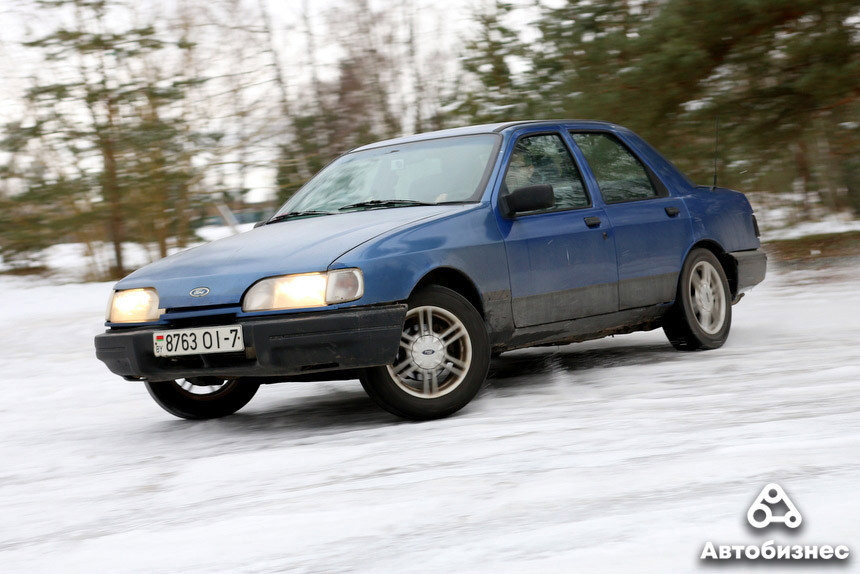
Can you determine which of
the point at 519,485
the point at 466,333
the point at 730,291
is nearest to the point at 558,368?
the point at 730,291

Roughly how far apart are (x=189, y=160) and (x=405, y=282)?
12720mm

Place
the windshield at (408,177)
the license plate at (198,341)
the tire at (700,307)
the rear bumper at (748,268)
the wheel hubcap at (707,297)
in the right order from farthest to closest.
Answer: the rear bumper at (748,268) < the wheel hubcap at (707,297) < the tire at (700,307) < the windshield at (408,177) < the license plate at (198,341)

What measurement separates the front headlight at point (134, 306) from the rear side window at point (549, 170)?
2.08 m

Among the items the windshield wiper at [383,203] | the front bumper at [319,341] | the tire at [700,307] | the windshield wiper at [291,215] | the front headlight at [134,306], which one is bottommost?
the tire at [700,307]

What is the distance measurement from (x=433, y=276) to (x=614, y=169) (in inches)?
80.6

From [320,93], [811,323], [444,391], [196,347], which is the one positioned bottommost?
[811,323]

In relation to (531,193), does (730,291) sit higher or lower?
lower

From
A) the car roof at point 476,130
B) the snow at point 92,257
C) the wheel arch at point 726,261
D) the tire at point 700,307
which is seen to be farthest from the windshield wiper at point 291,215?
the snow at point 92,257

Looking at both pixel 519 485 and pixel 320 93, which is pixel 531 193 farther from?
pixel 320 93

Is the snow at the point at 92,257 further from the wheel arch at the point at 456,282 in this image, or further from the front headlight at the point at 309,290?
the front headlight at the point at 309,290

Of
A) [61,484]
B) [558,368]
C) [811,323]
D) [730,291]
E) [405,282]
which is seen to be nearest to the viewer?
Result: [61,484]

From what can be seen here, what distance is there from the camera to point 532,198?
19.4ft

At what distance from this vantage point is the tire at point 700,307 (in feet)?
24.1

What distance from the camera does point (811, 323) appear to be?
8828mm
